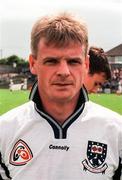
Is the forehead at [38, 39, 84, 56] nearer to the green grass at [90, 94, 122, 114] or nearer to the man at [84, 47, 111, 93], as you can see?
the man at [84, 47, 111, 93]

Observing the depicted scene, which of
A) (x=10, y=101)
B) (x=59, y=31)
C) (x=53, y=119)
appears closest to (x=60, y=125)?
(x=53, y=119)

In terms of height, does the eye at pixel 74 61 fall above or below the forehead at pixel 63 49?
below

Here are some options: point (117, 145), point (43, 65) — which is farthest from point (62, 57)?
point (117, 145)

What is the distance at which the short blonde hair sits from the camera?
2680 millimetres

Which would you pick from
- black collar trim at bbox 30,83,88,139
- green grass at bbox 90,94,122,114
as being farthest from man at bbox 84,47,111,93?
green grass at bbox 90,94,122,114

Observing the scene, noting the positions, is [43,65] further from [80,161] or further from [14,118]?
[80,161]

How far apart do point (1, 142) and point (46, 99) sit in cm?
31

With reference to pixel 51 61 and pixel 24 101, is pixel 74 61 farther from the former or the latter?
pixel 24 101

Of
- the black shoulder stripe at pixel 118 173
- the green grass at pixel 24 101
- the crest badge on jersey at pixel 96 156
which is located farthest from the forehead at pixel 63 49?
the green grass at pixel 24 101

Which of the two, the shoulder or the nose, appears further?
the shoulder

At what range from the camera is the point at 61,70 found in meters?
2.60

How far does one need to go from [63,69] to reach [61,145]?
373 mm

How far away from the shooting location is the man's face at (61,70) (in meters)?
2.62

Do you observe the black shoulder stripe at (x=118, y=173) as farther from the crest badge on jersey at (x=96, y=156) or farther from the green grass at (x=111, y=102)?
the green grass at (x=111, y=102)
